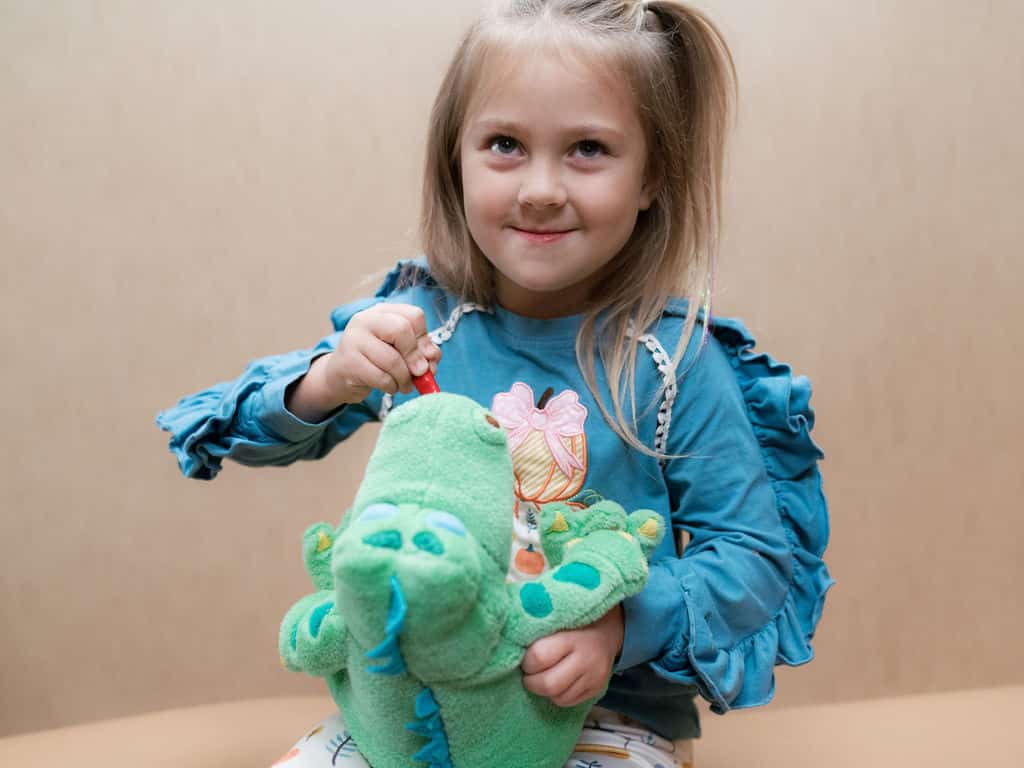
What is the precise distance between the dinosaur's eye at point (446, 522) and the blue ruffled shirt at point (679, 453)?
22 cm

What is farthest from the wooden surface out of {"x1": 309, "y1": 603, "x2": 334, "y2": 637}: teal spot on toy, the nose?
the nose

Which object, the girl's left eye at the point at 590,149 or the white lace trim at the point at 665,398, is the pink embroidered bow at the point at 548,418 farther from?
the girl's left eye at the point at 590,149

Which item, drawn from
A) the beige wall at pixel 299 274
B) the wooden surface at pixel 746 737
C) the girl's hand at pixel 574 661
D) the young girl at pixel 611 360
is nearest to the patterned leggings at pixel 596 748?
the young girl at pixel 611 360

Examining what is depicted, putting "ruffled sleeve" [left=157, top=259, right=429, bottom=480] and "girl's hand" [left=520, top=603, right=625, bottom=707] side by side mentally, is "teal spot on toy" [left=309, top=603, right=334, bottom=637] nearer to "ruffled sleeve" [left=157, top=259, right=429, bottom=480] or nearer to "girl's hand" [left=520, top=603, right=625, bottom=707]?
"girl's hand" [left=520, top=603, right=625, bottom=707]

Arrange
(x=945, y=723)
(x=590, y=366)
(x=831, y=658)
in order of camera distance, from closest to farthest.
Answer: (x=590, y=366)
(x=945, y=723)
(x=831, y=658)

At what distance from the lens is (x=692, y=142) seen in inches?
36.3

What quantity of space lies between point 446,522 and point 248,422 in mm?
383

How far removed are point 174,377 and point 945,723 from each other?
101cm

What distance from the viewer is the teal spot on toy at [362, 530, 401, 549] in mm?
566

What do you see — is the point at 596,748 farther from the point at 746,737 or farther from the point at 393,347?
the point at 746,737

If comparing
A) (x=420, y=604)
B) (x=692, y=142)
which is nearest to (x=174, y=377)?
(x=692, y=142)

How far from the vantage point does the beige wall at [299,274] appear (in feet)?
4.32

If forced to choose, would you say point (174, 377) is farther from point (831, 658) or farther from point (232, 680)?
point (831, 658)

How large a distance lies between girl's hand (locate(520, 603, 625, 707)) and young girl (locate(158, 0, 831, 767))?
0.6 inches
